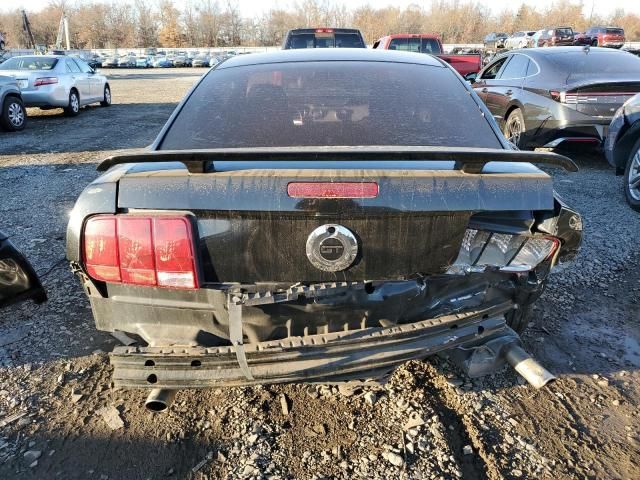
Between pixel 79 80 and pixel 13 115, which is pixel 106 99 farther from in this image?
pixel 13 115

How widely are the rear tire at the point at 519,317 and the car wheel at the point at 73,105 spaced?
13.1 m

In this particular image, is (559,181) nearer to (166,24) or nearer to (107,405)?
(107,405)

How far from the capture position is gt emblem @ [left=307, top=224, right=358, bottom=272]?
176 cm

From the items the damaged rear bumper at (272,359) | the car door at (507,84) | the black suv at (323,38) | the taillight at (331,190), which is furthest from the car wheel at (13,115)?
the taillight at (331,190)

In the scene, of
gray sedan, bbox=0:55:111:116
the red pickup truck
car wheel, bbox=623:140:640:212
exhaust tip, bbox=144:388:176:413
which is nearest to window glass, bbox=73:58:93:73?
gray sedan, bbox=0:55:111:116

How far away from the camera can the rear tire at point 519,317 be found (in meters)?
2.20

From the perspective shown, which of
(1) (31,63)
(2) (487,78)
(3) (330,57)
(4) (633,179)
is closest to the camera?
(3) (330,57)

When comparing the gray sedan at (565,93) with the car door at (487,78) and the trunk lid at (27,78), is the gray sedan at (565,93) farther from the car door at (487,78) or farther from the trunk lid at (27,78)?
the trunk lid at (27,78)

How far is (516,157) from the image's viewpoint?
5.78 ft

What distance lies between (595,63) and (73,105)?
39.4 ft

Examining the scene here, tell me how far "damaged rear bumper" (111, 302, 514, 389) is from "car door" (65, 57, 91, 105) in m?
13.0

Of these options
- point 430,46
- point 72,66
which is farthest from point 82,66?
point 430,46

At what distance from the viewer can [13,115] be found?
10.3 metres

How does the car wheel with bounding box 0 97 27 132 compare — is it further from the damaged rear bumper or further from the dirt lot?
the damaged rear bumper
